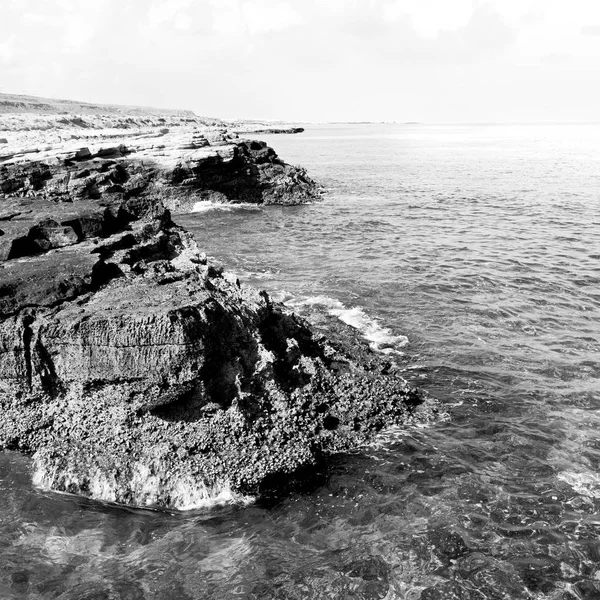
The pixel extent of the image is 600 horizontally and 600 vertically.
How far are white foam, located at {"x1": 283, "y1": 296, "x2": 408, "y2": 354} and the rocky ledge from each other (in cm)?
323

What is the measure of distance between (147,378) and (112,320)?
55.3 inches

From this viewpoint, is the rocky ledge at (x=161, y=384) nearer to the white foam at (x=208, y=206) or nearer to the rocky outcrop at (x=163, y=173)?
the rocky outcrop at (x=163, y=173)

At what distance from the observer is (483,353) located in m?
16.3

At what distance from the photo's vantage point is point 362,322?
18828 millimetres

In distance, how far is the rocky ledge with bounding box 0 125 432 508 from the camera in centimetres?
1018

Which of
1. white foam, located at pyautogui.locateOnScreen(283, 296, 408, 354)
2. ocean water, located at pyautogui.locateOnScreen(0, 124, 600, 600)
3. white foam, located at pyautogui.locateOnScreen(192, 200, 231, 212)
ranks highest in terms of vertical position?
white foam, located at pyautogui.locateOnScreen(192, 200, 231, 212)

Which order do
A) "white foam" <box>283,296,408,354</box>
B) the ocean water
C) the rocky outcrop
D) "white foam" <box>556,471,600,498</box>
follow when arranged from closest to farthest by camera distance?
the ocean water < "white foam" <box>556,471,600,498</box> < "white foam" <box>283,296,408,354</box> < the rocky outcrop

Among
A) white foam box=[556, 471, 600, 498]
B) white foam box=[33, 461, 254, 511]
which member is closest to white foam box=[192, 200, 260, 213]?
white foam box=[33, 461, 254, 511]

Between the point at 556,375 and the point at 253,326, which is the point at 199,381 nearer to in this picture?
the point at 253,326

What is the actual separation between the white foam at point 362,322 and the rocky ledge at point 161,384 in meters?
3.23

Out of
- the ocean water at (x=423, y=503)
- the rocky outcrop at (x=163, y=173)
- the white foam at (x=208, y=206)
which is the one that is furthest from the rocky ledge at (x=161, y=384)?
the white foam at (x=208, y=206)

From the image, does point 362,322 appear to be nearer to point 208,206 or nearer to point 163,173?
point 208,206

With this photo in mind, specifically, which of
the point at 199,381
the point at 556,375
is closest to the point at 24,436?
the point at 199,381

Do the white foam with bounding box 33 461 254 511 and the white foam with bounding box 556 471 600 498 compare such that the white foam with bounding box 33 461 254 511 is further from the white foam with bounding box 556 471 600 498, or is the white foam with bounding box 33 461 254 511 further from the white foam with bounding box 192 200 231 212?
the white foam with bounding box 192 200 231 212
